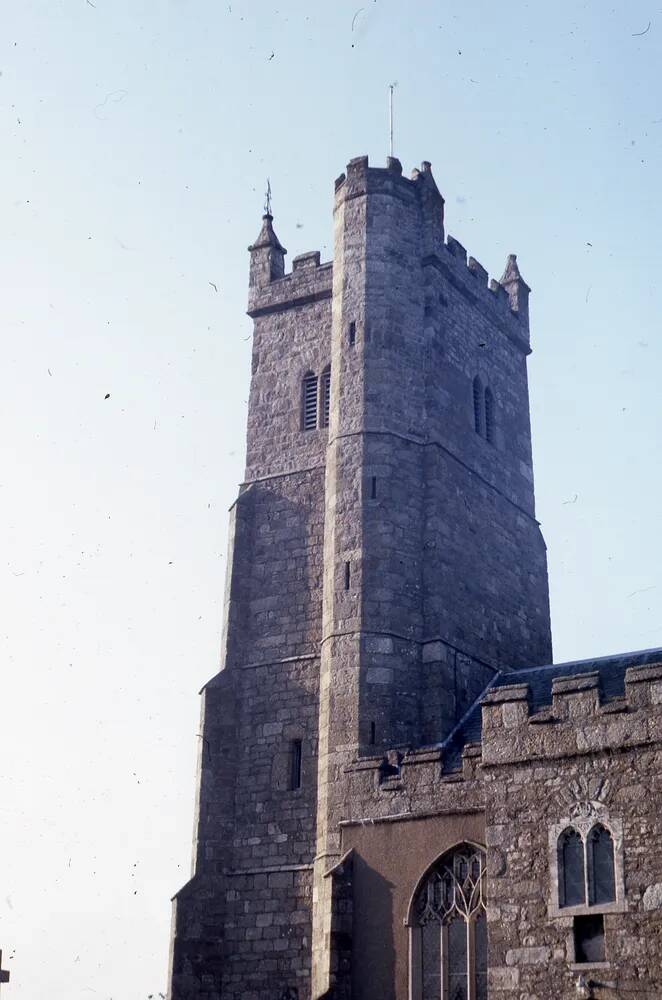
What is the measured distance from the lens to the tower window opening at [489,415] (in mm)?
29984

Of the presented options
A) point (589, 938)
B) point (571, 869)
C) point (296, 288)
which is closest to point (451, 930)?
point (571, 869)

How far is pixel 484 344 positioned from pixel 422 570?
23.8ft

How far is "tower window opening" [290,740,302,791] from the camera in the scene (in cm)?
2506

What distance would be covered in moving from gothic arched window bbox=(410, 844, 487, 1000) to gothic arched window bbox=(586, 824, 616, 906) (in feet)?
10.4

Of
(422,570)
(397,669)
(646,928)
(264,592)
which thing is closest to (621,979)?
(646,928)

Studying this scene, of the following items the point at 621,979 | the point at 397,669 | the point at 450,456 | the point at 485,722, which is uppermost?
the point at 450,456

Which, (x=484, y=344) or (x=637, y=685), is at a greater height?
(x=484, y=344)

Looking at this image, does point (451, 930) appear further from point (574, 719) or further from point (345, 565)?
point (345, 565)

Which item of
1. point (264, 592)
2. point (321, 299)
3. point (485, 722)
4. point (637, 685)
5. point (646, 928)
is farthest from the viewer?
point (321, 299)

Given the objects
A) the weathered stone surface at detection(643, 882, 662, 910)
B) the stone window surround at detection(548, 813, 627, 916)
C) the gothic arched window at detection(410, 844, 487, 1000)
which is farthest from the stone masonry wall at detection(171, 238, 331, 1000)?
the weathered stone surface at detection(643, 882, 662, 910)

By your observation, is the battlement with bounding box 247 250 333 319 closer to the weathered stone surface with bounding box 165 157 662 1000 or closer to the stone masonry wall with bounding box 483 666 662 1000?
the weathered stone surface with bounding box 165 157 662 1000

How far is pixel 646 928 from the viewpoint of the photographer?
52.6 ft

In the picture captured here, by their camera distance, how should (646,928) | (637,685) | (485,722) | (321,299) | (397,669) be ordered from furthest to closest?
1. (321,299)
2. (397,669)
3. (485,722)
4. (637,685)
5. (646,928)

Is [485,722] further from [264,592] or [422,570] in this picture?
[264,592]
